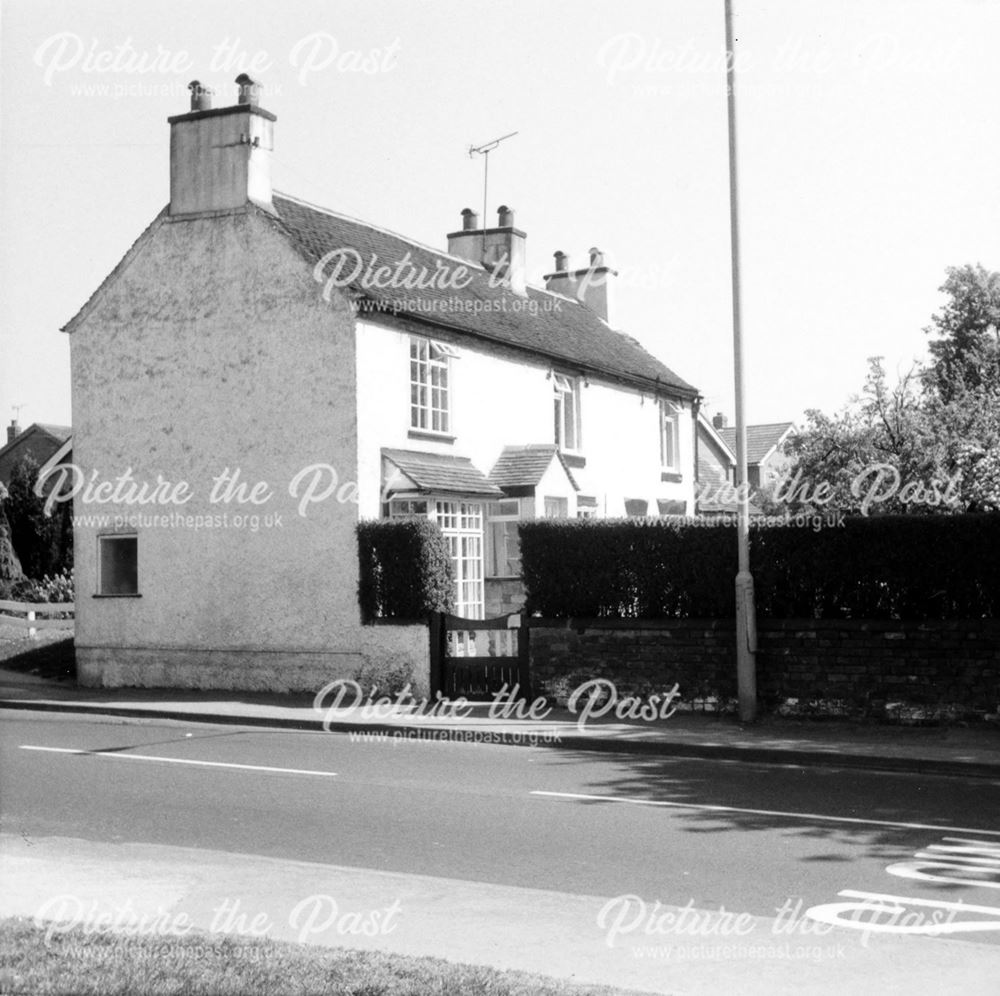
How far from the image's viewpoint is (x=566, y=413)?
27.7 meters

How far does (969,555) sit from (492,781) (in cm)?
703

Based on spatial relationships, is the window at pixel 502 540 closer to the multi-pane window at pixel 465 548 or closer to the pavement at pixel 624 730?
the multi-pane window at pixel 465 548

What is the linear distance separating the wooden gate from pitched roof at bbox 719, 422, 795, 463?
4670 centimetres

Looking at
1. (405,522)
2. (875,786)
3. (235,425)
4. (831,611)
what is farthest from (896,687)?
(235,425)

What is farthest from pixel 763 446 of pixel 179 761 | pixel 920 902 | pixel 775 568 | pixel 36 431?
pixel 920 902

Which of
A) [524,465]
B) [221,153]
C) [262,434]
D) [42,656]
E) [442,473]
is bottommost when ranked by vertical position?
[42,656]

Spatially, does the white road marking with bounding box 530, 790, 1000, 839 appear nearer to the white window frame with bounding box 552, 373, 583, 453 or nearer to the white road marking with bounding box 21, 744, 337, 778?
the white road marking with bounding box 21, 744, 337, 778

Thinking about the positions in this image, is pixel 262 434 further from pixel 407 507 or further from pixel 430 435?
pixel 430 435

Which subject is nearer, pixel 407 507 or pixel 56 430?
pixel 407 507

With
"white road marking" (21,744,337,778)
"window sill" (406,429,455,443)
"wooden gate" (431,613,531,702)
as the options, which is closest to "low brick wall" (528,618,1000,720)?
"wooden gate" (431,613,531,702)

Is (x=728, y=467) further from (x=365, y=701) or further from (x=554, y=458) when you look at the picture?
(x=365, y=701)

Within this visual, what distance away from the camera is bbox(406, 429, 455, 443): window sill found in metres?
22.0

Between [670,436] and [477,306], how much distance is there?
8854mm

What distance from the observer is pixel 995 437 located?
85.2ft
